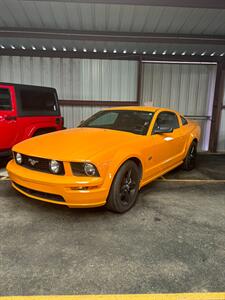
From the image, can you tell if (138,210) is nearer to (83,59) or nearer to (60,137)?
(60,137)

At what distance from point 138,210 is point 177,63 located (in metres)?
6.86

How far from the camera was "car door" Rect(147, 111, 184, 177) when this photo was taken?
3.82 metres

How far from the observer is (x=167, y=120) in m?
4.69

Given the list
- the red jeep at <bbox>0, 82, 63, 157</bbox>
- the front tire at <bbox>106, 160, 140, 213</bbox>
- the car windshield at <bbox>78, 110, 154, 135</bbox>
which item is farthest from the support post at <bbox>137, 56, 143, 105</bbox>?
the front tire at <bbox>106, 160, 140, 213</bbox>

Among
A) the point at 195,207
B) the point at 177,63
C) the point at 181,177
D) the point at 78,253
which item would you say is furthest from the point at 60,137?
the point at 177,63

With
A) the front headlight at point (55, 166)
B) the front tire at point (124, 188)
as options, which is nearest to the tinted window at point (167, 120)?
the front tire at point (124, 188)

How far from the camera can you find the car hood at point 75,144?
114 inches

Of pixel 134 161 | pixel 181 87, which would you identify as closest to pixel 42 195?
pixel 134 161

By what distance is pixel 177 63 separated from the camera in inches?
335

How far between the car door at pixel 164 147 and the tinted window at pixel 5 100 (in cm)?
334

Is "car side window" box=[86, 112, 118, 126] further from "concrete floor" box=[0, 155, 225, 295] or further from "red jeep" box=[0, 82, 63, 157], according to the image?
"red jeep" box=[0, 82, 63, 157]

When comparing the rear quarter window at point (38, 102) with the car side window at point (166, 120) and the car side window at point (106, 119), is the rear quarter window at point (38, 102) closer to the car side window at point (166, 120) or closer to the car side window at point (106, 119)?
the car side window at point (106, 119)

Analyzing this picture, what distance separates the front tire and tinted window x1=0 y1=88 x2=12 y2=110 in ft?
11.1

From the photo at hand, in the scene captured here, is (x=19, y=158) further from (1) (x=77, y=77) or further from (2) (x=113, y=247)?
(1) (x=77, y=77)
